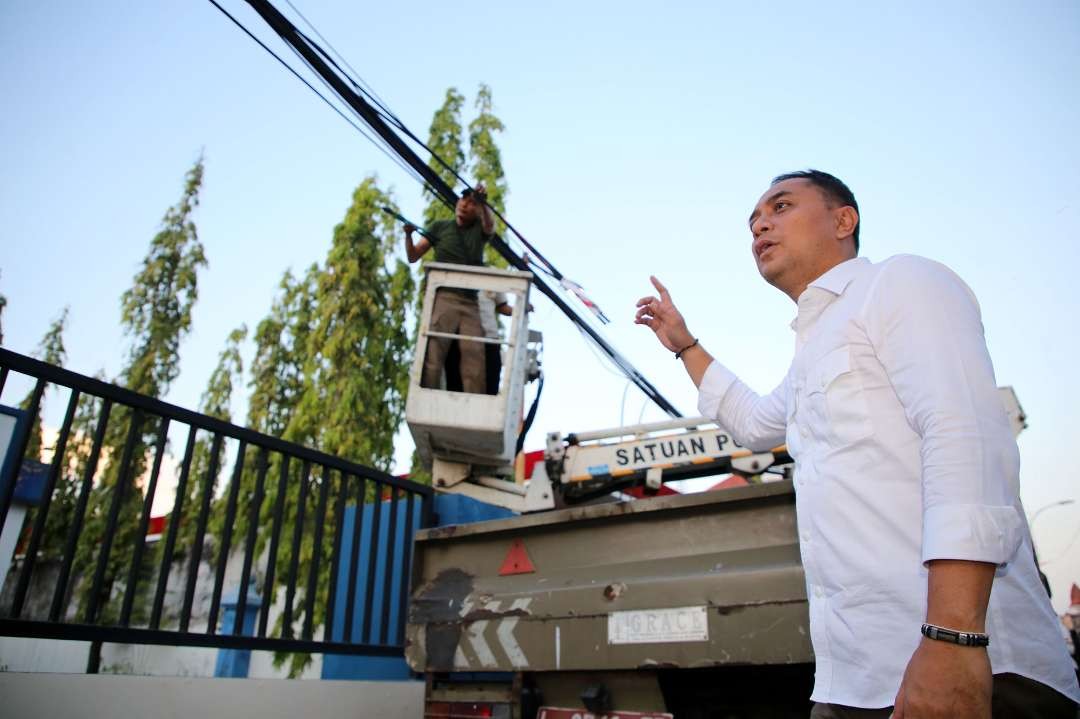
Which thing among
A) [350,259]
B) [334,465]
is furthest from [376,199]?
[334,465]

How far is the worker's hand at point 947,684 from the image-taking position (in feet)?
3.47

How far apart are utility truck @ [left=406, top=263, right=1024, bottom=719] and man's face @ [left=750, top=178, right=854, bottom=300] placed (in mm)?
1111

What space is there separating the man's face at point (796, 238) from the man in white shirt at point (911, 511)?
0.36 feet

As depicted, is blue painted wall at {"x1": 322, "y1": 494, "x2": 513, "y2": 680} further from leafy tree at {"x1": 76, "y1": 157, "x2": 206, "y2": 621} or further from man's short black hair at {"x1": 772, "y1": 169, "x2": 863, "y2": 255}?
leafy tree at {"x1": 76, "y1": 157, "x2": 206, "y2": 621}

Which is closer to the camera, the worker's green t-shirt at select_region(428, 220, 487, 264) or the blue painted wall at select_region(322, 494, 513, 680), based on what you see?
the blue painted wall at select_region(322, 494, 513, 680)

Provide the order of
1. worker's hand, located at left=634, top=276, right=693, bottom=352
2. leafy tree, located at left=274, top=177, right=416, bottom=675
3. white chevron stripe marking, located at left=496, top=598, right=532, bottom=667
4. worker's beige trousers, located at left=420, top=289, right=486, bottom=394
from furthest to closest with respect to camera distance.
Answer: leafy tree, located at left=274, top=177, right=416, bottom=675, worker's beige trousers, located at left=420, top=289, right=486, bottom=394, white chevron stripe marking, located at left=496, top=598, right=532, bottom=667, worker's hand, located at left=634, top=276, right=693, bottom=352

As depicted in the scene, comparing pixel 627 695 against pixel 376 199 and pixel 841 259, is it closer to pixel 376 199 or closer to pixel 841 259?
pixel 841 259

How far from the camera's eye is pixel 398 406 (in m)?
14.4

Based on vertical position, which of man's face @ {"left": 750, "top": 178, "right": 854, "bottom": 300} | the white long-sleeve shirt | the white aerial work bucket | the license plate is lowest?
the license plate

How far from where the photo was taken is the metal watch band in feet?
3.58

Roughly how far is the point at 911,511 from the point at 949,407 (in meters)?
0.22

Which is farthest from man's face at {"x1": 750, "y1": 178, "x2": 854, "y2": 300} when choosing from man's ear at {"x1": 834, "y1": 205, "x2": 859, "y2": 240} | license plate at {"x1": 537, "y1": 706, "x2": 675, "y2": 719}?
license plate at {"x1": 537, "y1": 706, "x2": 675, "y2": 719}

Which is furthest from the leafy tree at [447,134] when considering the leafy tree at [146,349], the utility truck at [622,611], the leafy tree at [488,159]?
the utility truck at [622,611]

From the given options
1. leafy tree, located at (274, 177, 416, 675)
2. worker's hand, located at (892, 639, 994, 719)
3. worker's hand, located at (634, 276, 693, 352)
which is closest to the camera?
worker's hand, located at (892, 639, 994, 719)
